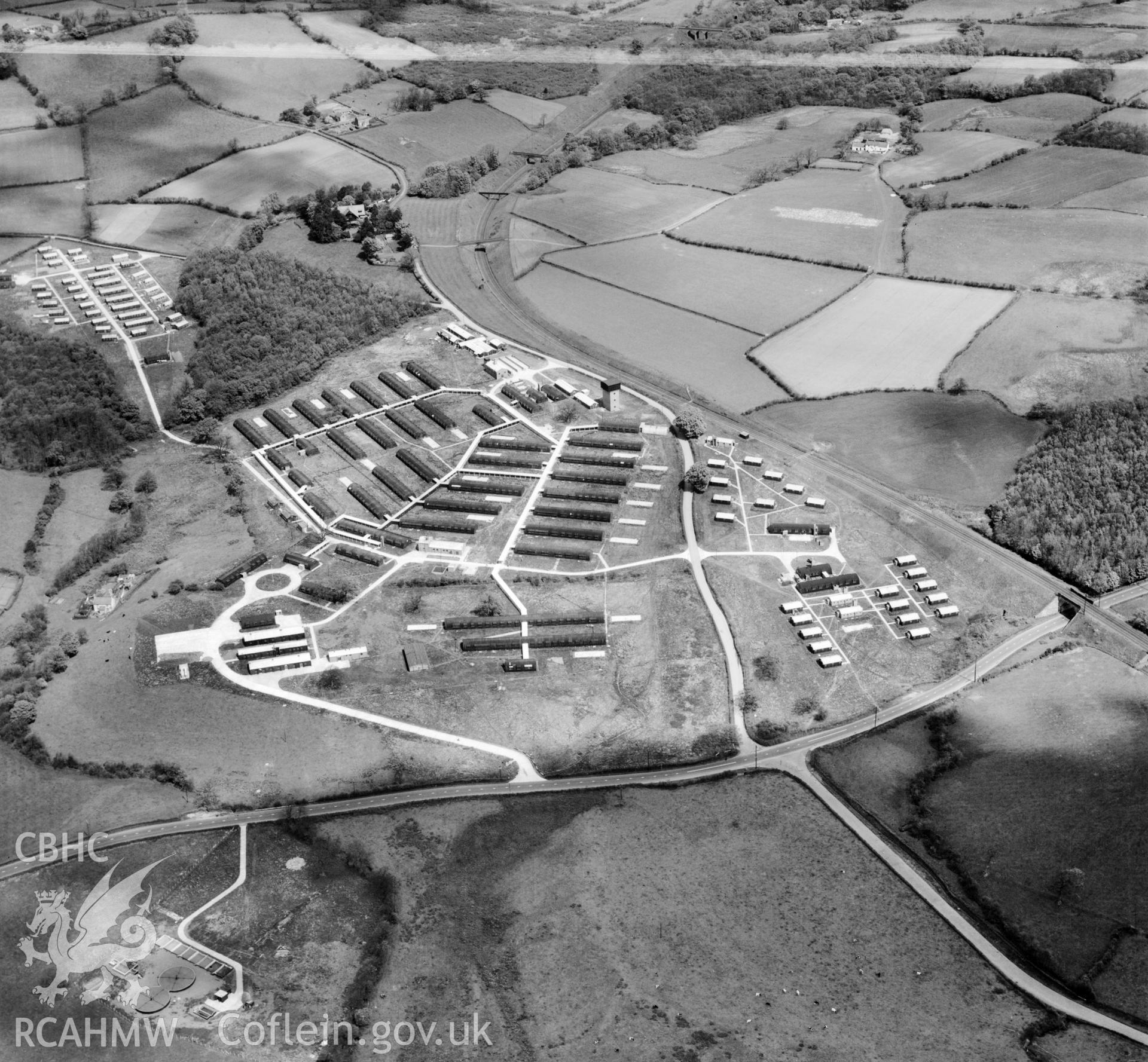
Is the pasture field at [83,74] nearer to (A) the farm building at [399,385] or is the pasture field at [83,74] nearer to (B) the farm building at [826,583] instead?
(A) the farm building at [399,385]

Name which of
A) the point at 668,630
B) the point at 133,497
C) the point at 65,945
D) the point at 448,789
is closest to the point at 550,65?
the point at 133,497

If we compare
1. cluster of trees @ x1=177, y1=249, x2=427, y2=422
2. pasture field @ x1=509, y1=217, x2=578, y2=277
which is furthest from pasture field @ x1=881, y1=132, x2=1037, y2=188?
cluster of trees @ x1=177, y1=249, x2=427, y2=422

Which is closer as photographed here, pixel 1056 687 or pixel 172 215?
pixel 1056 687

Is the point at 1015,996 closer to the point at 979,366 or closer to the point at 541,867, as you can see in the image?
the point at 541,867

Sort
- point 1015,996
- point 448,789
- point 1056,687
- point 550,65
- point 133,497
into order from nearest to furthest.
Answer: point 1015,996
point 448,789
point 1056,687
point 133,497
point 550,65

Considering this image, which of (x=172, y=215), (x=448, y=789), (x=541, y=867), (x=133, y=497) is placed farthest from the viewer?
(x=172, y=215)

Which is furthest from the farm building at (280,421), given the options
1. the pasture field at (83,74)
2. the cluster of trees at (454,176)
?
the pasture field at (83,74)

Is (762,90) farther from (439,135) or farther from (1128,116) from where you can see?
(1128,116)
